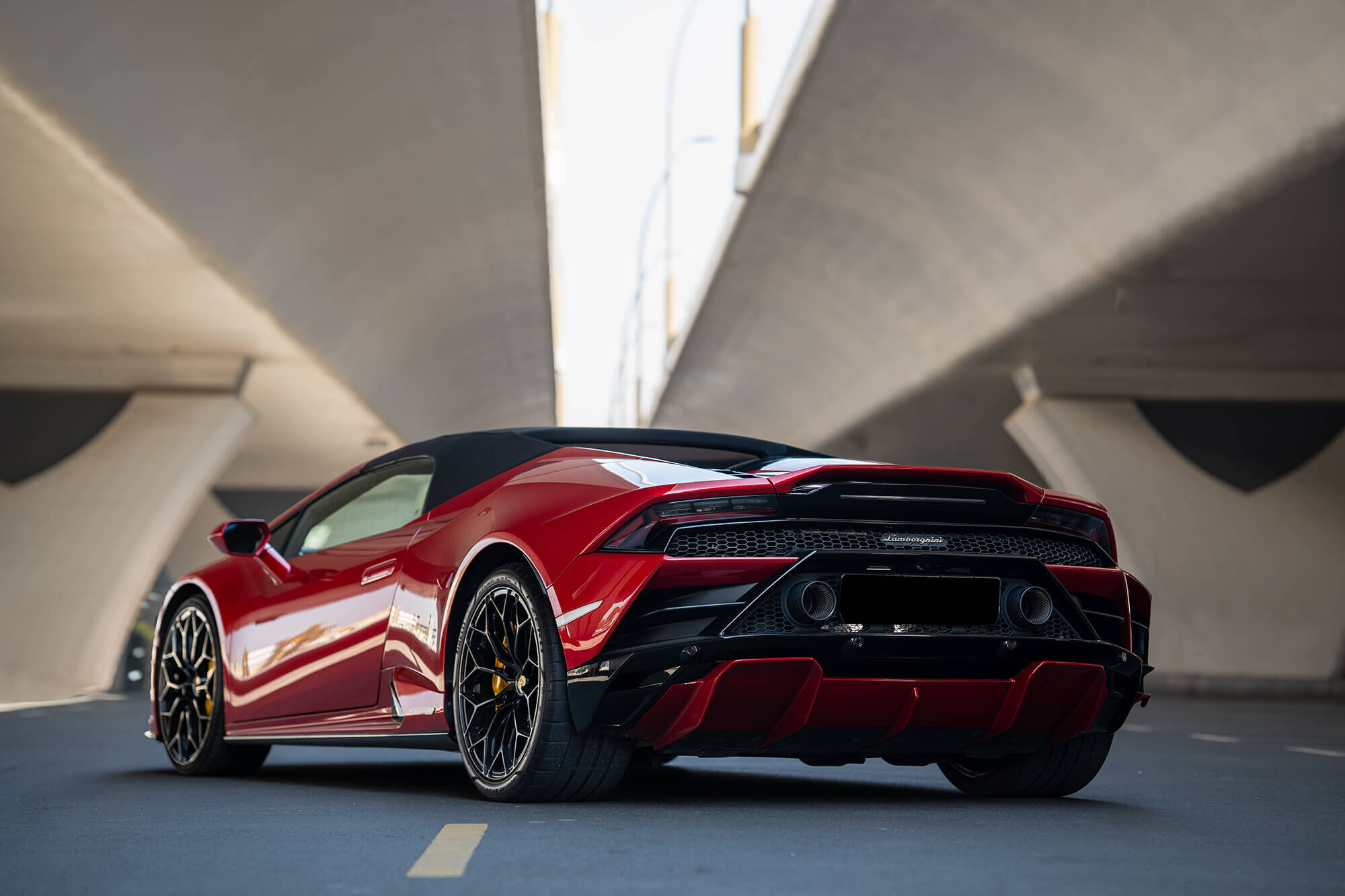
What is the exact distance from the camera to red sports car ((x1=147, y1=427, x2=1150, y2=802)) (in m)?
4.61

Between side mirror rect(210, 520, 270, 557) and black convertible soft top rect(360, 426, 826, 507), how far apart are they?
691 millimetres

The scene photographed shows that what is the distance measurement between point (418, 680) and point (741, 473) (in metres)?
1.30

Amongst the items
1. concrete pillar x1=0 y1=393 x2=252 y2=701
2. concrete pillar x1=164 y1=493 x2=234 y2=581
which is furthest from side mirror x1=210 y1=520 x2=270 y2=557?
concrete pillar x1=164 y1=493 x2=234 y2=581

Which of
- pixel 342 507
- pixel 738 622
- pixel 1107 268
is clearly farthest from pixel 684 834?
pixel 1107 268

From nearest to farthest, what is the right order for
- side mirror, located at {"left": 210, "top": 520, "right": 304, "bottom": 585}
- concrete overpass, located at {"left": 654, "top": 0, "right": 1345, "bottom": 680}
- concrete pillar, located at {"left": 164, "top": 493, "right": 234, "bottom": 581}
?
side mirror, located at {"left": 210, "top": 520, "right": 304, "bottom": 585} < concrete overpass, located at {"left": 654, "top": 0, "right": 1345, "bottom": 680} < concrete pillar, located at {"left": 164, "top": 493, "right": 234, "bottom": 581}

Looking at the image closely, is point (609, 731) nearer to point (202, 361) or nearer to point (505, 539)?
point (505, 539)

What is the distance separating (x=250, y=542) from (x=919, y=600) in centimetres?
306

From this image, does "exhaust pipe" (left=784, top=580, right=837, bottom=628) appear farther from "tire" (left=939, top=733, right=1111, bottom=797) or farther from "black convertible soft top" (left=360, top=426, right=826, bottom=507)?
"tire" (left=939, top=733, right=1111, bottom=797)

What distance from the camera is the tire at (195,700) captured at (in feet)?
22.0

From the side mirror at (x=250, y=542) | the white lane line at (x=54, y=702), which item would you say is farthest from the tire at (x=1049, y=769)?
the white lane line at (x=54, y=702)

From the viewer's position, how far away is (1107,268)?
16875 mm

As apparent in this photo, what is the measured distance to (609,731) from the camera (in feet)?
15.4

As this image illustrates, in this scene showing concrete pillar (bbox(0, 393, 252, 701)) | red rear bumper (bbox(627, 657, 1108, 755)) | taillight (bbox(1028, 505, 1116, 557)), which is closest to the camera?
red rear bumper (bbox(627, 657, 1108, 755))

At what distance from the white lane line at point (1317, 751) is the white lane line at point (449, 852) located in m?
6.71
